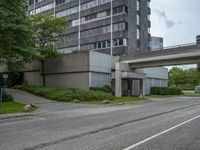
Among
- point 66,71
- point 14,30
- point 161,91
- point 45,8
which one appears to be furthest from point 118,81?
point 45,8

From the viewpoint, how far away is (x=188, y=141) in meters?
9.68

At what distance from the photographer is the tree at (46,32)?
47.7 meters

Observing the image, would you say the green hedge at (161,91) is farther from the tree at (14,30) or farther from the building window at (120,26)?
the tree at (14,30)

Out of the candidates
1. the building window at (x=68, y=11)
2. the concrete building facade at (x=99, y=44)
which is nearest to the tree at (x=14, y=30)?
the concrete building facade at (x=99, y=44)

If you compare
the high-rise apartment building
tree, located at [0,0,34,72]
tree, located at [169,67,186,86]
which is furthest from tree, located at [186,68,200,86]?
tree, located at [0,0,34,72]

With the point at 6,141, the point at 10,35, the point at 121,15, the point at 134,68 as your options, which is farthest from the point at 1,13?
the point at 121,15

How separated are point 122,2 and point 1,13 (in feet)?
146

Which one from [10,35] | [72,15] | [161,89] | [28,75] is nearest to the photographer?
[10,35]

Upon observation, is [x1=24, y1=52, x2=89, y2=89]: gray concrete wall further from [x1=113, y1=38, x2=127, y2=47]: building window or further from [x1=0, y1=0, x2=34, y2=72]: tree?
[x1=113, y1=38, x2=127, y2=47]: building window

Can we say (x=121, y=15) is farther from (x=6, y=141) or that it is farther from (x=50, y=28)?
(x=6, y=141)

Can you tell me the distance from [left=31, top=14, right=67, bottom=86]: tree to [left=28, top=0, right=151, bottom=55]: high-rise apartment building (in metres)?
18.5

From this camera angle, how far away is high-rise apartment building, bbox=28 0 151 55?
65.8 metres

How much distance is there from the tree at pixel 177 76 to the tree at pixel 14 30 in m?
76.8

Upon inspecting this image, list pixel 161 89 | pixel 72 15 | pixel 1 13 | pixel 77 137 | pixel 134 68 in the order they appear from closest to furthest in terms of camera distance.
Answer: pixel 77 137 < pixel 1 13 < pixel 134 68 < pixel 161 89 < pixel 72 15
